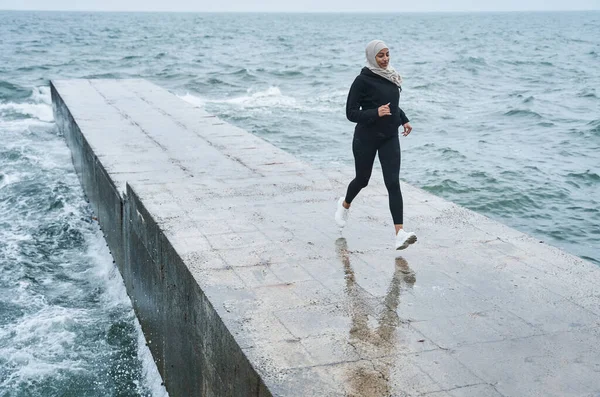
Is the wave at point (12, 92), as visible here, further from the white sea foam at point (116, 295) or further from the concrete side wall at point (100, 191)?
the white sea foam at point (116, 295)

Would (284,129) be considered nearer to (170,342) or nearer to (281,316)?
(170,342)

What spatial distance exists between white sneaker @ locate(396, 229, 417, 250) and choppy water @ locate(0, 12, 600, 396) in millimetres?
2517

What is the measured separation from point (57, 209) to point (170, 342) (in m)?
6.16

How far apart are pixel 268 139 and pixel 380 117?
12.2 metres

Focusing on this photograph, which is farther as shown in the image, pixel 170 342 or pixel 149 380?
pixel 149 380

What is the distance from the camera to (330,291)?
5133 millimetres

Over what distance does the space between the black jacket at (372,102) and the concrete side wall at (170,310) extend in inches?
70.1

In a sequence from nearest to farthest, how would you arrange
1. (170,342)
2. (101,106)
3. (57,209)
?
1. (170,342)
2. (57,209)
3. (101,106)

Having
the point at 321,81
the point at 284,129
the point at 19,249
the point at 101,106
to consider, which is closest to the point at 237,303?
the point at 19,249

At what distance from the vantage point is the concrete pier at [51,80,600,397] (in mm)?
4086

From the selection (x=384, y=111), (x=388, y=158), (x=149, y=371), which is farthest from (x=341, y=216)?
(x=149, y=371)

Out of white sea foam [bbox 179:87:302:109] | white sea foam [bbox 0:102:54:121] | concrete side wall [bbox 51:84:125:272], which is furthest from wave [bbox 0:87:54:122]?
concrete side wall [bbox 51:84:125:272]

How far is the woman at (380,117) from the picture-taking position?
18.7 feet

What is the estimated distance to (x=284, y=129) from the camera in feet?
63.4
